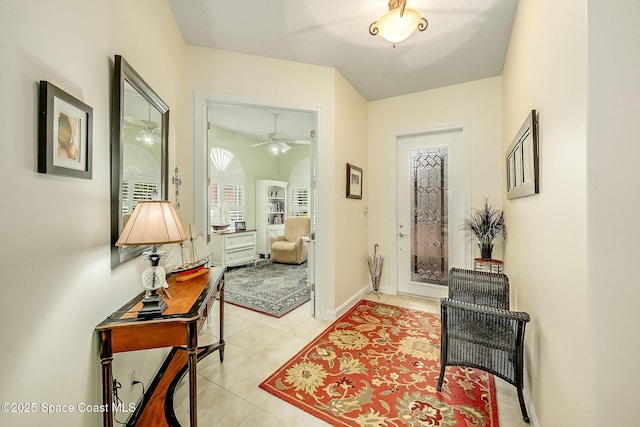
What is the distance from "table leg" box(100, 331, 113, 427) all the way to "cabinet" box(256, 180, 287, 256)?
5.11 metres

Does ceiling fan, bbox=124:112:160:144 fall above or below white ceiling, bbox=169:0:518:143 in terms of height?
below

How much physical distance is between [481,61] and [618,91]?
2.44m

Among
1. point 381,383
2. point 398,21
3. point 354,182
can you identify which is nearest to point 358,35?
point 398,21

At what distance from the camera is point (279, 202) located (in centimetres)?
685

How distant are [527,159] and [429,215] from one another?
6.61 feet

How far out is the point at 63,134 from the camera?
95 centimetres

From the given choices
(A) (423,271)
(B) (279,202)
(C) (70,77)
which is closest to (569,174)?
(C) (70,77)

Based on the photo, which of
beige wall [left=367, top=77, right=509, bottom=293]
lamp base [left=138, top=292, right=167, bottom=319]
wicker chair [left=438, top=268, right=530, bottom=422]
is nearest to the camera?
lamp base [left=138, top=292, right=167, bottom=319]

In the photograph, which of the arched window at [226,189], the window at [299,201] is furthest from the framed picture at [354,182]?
the window at [299,201]

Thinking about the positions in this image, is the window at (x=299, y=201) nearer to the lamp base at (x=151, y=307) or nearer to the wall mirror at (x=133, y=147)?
the wall mirror at (x=133, y=147)

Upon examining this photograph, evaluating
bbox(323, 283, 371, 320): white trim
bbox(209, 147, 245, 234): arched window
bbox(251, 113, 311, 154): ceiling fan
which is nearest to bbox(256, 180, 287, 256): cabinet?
bbox(209, 147, 245, 234): arched window

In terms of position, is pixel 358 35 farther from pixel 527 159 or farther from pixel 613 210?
pixel 613 210

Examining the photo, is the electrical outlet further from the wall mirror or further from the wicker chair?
the wicker chair

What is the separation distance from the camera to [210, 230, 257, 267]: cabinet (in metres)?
5.03
